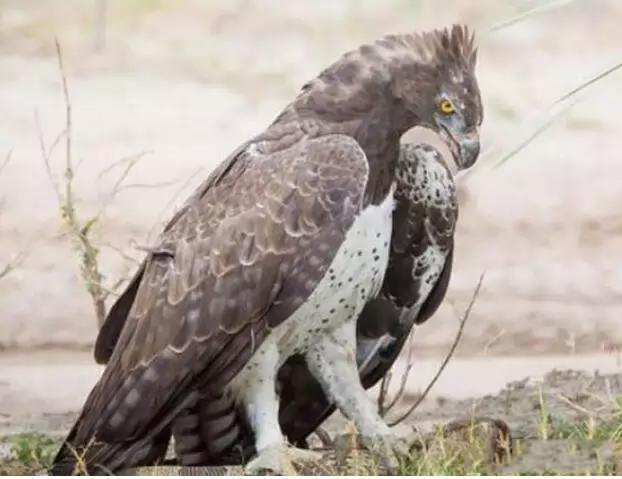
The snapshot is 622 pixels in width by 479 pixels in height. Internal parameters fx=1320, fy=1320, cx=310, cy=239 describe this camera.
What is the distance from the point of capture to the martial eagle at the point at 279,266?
78.0 inches

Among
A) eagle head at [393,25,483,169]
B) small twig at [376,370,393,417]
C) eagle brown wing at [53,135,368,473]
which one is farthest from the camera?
small twig at [376,370,393,417]

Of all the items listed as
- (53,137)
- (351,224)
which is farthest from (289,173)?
(53,137)

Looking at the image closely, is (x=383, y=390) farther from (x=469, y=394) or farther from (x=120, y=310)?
(x=120, y=310)

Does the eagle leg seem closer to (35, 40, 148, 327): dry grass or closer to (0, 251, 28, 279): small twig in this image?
(35, 40, 148, 327): dry grass

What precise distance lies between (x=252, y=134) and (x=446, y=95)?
350 mm

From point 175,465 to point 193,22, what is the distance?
0.75 meters

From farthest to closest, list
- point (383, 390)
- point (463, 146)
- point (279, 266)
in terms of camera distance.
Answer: point (383, 390) < point (463, 146) < point (279, 266)

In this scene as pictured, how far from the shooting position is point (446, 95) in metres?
2.09

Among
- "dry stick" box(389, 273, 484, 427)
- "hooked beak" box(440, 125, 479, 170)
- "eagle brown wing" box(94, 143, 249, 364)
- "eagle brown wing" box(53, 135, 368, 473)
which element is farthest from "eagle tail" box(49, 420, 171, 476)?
"hooked beak" box(440, 125, 479, 170)

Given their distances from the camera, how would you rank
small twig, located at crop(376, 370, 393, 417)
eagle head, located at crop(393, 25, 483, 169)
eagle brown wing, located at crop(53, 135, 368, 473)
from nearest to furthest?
eagle brown wing, located at crop(53, 135, 368, 473), eagle head, located at crop(393, 25, 483, 169), small twig, located at crop(376, 370, 393, 417)

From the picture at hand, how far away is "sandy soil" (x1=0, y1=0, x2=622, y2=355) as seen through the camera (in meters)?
2.22

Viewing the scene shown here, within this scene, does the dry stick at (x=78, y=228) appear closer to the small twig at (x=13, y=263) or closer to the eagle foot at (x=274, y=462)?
the small twig at (x=13, y=263)

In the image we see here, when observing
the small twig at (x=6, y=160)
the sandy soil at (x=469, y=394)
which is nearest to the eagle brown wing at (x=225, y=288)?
the sandy soil at (x=469, y=394)

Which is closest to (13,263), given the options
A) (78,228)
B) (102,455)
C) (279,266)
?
(78,228)
